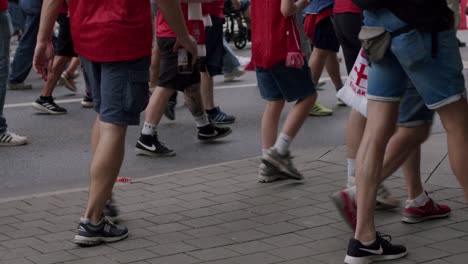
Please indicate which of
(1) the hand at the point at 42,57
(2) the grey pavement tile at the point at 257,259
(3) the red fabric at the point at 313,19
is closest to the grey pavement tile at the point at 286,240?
(2) the grey pavement tile at the point at 257,259

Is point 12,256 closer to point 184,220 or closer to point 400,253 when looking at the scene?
point 184,220

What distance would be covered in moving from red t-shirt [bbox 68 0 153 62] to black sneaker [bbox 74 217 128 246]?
915 mm

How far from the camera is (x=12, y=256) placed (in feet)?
18.1

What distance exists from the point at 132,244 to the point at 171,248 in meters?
0.26

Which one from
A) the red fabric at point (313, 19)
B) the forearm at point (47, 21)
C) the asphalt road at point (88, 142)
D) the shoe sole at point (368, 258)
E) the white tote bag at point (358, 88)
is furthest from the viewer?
the red fabric at point (313, 19)

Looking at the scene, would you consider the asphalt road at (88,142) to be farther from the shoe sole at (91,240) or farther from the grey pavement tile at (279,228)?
the grey pavement tile at (279,228)

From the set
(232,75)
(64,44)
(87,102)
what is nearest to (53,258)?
(64,44)

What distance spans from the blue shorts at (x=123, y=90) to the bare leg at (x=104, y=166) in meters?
0.06

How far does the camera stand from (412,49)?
493cm

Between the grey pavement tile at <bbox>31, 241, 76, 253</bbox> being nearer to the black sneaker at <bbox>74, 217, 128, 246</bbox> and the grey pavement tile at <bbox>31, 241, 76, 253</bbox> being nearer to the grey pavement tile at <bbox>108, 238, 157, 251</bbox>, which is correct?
the black sneaker at <bbox>74, 217, 128, 246</bbox>

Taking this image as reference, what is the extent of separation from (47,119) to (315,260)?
18.8 ft

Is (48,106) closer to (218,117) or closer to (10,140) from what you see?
(10,140)

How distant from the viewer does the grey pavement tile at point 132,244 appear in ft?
18.4

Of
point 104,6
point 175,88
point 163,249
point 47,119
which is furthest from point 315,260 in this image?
point 47,119
